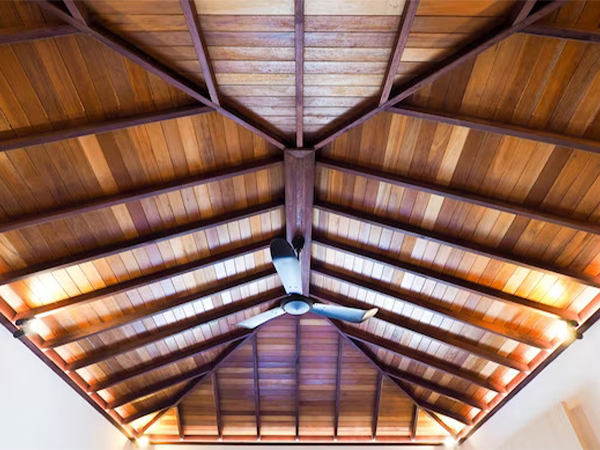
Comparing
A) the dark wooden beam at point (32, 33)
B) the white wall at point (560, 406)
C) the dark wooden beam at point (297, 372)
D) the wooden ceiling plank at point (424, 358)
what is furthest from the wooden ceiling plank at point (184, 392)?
the dark wooden beam at point (32, 33)

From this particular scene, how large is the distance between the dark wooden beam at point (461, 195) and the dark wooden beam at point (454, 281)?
1.12 meters

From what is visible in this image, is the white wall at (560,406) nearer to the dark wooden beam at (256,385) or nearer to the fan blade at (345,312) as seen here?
the fan blade at (345,312)

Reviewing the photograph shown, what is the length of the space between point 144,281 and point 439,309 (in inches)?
127

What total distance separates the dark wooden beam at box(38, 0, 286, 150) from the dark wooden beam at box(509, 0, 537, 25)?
180 cm

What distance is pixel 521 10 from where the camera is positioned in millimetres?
2475

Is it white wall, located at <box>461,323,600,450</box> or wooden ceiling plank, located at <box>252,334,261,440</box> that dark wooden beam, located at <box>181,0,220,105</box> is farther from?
wooden ceiling plank, located at <box>252,334,261,440</box>

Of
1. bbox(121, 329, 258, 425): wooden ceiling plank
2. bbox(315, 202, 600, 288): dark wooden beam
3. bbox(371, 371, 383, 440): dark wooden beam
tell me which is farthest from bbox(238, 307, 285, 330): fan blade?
bbox(371, 371, 383, 440): dark wooden beam

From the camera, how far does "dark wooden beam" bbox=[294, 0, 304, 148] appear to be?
8.45 ft

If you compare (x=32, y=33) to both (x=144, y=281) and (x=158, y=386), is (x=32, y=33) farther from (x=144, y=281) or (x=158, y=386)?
(x=158, y=386)

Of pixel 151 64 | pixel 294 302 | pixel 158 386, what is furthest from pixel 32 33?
pixel 158 386

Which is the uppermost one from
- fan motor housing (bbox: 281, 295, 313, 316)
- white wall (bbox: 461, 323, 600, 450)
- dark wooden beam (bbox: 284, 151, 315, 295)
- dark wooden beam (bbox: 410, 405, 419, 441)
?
dark wooden beam (bbox: 284, 151, 315, 295)

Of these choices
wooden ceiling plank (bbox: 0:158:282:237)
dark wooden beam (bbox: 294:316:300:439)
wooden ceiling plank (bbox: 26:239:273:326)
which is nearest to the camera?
wooden ceiling plank (bbox: 0:158:282:237)

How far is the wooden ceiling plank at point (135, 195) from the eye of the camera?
3.44m

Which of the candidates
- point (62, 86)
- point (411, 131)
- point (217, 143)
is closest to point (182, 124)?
point (217, 143)
